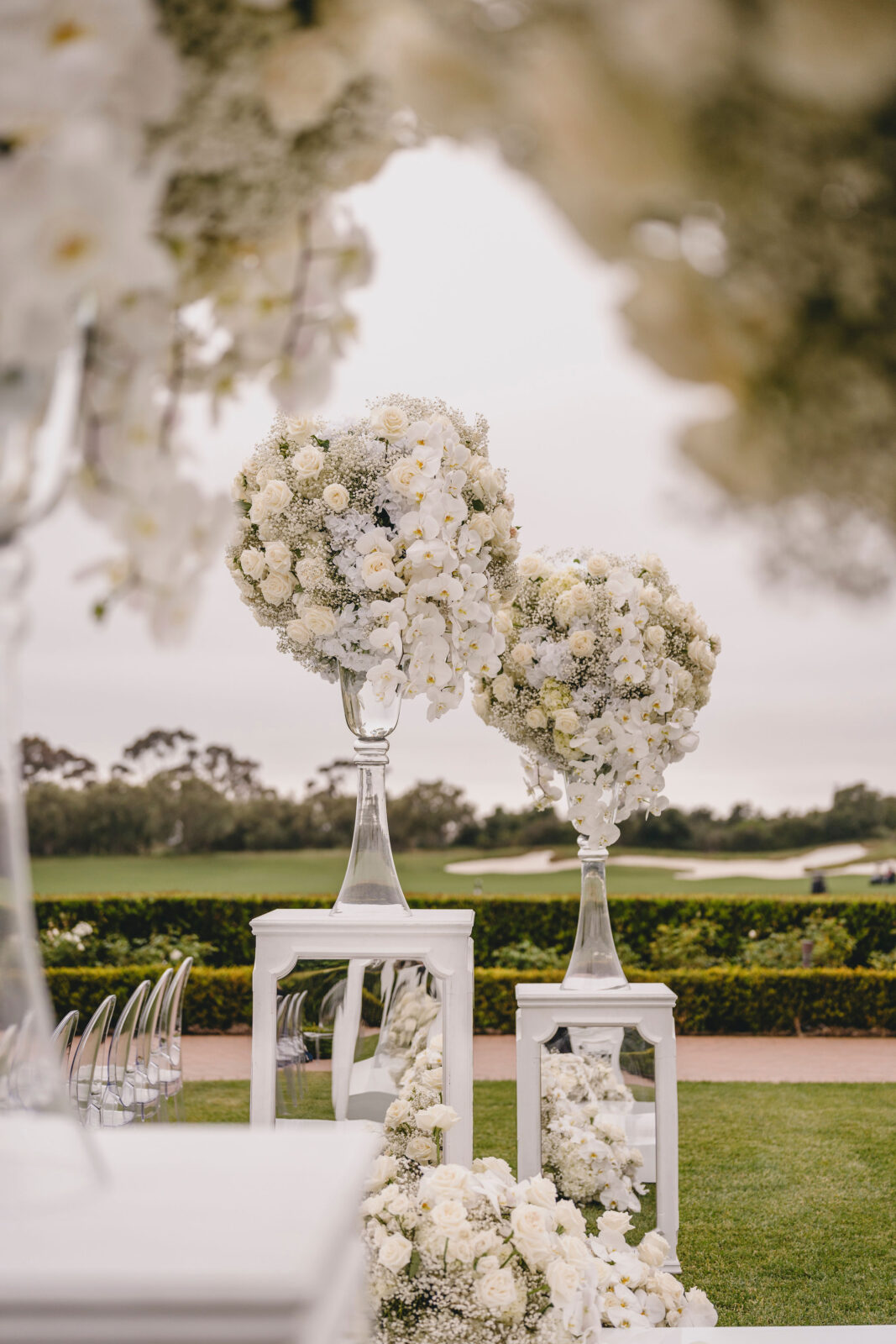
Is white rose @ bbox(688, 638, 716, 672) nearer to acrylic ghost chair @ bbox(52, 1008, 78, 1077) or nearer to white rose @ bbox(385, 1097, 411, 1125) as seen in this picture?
white rose @ bbox(385, 1097, 411, 1125)

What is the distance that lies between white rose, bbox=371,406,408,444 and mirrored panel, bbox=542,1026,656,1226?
189cm

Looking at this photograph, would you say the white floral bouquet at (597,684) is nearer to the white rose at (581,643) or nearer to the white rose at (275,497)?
the white rose at (581,643)

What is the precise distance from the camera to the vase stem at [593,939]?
130 inches

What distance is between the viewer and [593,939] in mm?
3359

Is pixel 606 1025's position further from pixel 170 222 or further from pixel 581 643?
pixel 170 222

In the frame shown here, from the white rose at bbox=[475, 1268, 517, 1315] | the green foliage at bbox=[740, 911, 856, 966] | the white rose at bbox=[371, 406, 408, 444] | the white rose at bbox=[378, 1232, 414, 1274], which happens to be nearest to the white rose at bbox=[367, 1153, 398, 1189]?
the white rose at bbox=[378, 1232, 414, 1274]

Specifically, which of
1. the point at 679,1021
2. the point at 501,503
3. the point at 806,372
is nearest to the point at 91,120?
the point at 806,372

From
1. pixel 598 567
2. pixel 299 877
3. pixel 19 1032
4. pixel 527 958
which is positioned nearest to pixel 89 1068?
pixel 598 567

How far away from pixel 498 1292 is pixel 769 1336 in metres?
0.71

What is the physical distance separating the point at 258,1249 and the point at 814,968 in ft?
33.6

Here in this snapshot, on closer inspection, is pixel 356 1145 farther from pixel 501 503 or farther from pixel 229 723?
pixel 229 723

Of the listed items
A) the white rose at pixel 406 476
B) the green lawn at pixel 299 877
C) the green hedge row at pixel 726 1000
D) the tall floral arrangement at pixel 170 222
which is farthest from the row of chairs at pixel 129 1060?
the green lawn at pixel 299 877

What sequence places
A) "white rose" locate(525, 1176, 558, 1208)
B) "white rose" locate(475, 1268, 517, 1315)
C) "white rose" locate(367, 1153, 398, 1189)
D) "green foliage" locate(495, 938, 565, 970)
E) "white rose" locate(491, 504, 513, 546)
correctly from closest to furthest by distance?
"white rose" locate(475, 1268, 517, 1315)
"white rose" locate(525, 1176, 558, 1208)
"white rose" locate(367, 1153, 398, 1189)
"white rose" locate(491, 504, 513, 546)
"green foliage" locate(495, 938, 565, 970)

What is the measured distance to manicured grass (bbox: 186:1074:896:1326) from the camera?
4188 millimetres
